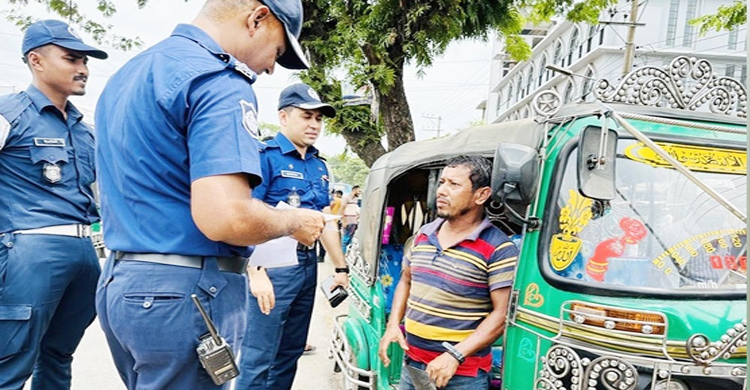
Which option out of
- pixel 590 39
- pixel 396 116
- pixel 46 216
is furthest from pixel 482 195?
pixel 590 39

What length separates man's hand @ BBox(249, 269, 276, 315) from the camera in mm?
2410

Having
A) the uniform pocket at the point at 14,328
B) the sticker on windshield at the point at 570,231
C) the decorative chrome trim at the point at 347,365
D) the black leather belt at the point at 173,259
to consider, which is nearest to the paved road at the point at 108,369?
the decorative chrome trim at the point at 347,365

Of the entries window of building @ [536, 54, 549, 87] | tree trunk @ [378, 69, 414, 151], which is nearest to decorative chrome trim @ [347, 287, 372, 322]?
tree trunk @ [378, 69, 414, 151]

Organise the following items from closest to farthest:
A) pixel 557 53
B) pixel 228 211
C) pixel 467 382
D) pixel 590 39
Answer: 1. pixel 228 211
2. pixel 467 382
3. pixel 590 39
4. pixel 557 53

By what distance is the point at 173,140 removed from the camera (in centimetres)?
136

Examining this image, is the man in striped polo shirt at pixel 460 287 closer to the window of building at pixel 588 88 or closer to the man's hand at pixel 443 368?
the man's hand at pixel 443 368

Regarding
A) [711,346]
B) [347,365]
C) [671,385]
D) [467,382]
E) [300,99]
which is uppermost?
[300,99]

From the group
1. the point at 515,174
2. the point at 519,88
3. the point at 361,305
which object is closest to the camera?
the point at 515,174

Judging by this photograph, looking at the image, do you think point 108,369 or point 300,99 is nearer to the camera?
point 300,99

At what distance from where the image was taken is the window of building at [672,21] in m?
23.2

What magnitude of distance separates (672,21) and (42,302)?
28.1m

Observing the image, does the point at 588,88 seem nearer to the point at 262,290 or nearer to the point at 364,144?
the point at 262,290

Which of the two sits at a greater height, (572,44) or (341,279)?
(572,44)

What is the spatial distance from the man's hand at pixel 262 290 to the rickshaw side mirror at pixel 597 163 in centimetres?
153
